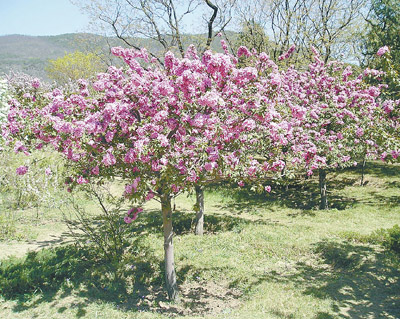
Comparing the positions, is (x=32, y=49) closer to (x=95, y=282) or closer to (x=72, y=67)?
(x=72, y=67)

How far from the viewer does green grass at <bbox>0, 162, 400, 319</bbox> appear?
16.8 ft

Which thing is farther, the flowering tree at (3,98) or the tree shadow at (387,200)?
the tree shadow at (387,200)

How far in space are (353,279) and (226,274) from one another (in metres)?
2.52

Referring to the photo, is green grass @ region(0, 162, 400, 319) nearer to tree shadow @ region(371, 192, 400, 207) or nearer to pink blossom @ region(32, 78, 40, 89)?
tree shadow @ region(371, 192, 400, 207)

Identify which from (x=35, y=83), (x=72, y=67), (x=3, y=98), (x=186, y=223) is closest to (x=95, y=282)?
(x=35, y=83)

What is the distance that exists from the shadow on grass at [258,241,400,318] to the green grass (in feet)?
0.06

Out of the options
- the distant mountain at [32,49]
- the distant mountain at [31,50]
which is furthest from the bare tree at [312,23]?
the distant mountain at [32,49]

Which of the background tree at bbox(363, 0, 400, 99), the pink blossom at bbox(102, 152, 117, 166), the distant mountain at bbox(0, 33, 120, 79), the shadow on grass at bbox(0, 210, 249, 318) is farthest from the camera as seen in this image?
the distant mountain at bbox(0, 33, 120, 79)

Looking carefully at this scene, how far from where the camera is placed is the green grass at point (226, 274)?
5121mm

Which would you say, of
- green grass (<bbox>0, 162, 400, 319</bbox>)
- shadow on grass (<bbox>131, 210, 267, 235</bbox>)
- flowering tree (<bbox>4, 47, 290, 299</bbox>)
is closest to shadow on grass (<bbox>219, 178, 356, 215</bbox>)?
shadow on grass (<bbox>131, 210, 267, 235</bbox>)

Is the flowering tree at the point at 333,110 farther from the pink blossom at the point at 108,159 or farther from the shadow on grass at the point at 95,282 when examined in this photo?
the pink blossom at the point at 108,159

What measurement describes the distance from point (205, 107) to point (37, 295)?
4.38m

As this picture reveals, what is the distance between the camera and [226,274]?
648 centimetres

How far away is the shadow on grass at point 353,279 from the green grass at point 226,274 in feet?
0.06
